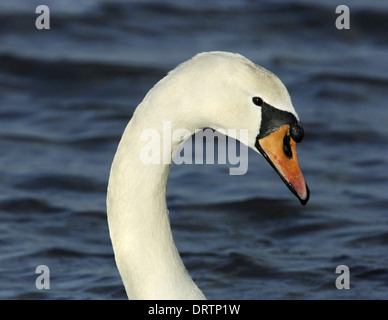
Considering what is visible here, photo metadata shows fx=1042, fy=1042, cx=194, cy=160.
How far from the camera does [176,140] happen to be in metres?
4.14

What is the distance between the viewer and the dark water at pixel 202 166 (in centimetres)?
632

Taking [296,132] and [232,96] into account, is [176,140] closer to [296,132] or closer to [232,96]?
[232,96]

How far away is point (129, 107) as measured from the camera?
8.88 meters

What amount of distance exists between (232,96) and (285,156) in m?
0.43

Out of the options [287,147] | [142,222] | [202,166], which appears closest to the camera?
[142,222]

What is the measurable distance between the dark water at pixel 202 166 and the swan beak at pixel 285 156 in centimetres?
174

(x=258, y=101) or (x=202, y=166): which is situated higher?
(x=202, y=166)

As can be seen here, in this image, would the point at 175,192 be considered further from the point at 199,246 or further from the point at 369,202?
the point at 369,202

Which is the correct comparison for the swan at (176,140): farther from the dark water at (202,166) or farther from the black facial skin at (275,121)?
the dark water at (202,166)

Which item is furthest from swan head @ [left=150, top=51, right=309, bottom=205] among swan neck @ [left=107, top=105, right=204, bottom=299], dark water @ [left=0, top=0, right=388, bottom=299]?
dark water @ [left=0, top=0, right=388, bottom=299]

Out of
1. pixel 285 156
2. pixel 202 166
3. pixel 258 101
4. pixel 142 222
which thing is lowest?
pixel 142 222

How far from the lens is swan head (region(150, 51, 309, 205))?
407 cm

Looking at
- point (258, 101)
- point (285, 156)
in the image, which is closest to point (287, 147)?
point (285, 156)
